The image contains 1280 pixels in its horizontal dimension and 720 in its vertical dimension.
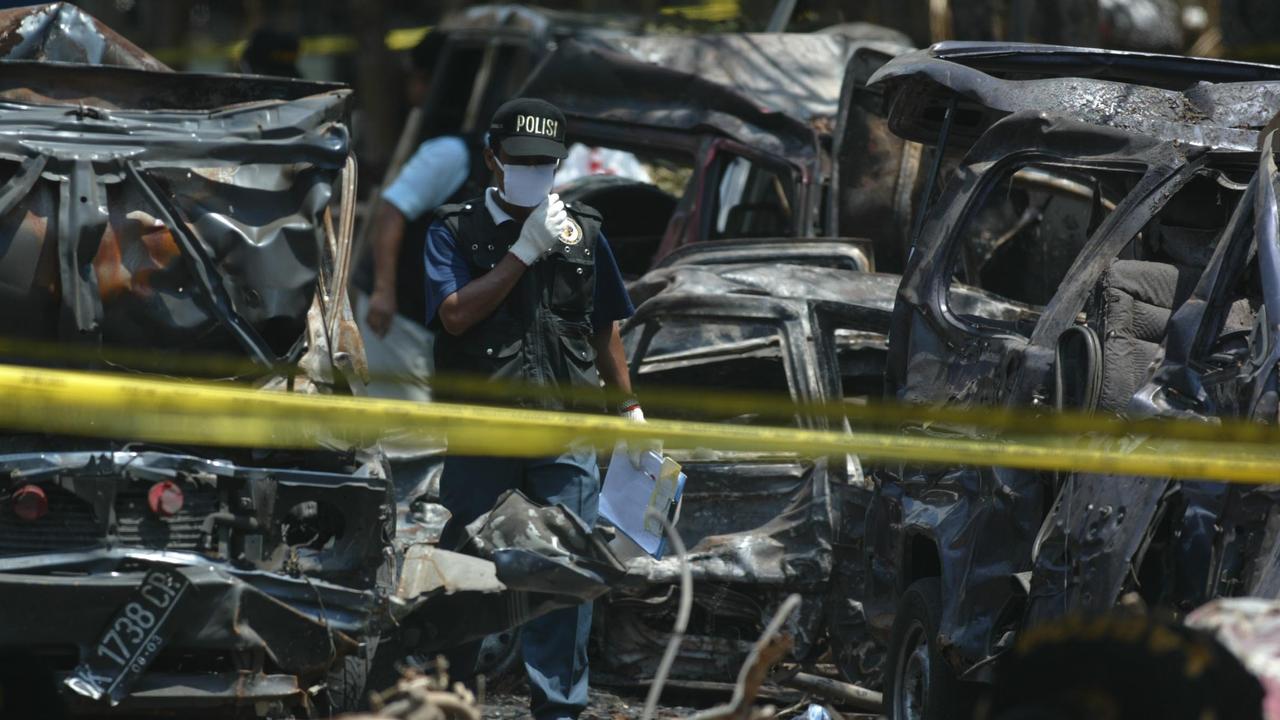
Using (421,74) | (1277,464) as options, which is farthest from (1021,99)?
(421,74)

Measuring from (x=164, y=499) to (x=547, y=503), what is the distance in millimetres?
1131

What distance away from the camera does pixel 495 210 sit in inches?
233

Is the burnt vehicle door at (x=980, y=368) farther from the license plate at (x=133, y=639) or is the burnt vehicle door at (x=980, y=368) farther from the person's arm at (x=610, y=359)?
the license plate at (x=133, y=639)

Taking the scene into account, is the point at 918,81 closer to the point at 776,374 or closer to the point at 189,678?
the point at 776,374

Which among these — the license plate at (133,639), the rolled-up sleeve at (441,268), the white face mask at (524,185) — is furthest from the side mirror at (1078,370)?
the license plate at (133,639)

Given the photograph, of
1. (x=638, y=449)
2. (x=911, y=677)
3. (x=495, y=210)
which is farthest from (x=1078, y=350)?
(x=495, y=210)

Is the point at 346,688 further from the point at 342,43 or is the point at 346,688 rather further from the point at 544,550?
the point at 342,43

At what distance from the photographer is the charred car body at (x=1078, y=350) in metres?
4.43

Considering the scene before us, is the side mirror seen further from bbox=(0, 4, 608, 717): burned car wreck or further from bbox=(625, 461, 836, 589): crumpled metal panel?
bbox=(625, 461, 836, 589): crumpled metal panel

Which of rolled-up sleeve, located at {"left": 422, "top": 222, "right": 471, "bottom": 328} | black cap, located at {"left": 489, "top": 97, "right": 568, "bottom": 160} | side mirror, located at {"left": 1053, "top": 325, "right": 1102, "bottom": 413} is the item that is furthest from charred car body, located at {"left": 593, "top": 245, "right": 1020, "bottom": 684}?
side mirror, located at {"left": 1053, "top": 325, "right": 1102, "bottom": 413}

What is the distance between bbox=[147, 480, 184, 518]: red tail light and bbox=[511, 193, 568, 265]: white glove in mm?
1226

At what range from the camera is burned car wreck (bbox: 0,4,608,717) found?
17.9 feet

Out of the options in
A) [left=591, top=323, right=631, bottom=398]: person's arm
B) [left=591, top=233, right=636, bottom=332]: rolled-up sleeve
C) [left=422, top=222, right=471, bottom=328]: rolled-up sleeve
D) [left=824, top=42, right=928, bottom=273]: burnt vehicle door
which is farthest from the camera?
[left=824, top=42, right=928, bottom=273]: burnt vehicle door

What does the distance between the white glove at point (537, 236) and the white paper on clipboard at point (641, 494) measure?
630mm
